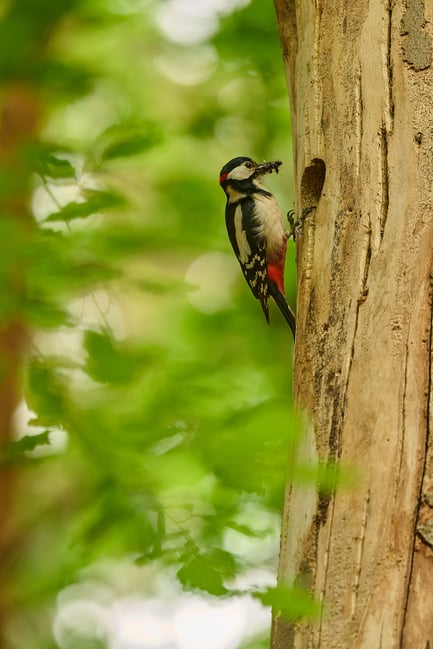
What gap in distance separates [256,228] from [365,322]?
2.14 meters

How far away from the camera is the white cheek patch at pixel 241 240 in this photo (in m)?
4.32

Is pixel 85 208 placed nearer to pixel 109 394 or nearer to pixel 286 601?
pixel 109 394

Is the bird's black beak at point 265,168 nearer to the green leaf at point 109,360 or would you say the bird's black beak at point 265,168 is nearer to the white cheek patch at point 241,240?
the white cheek patch at point 241,240

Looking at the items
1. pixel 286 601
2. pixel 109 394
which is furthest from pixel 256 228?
pixel 286 601

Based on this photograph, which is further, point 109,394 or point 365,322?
point 365,322

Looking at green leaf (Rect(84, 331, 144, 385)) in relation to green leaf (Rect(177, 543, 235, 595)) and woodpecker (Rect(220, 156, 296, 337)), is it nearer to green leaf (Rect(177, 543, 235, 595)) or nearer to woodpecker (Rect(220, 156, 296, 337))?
green leaf (Rect(177, 543, 235, 595))

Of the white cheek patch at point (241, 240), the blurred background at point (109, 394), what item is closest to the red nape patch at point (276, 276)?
the white cheek patch at point (241, 240)

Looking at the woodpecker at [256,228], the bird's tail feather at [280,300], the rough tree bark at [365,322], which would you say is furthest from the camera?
the woodpecker at [256,228]

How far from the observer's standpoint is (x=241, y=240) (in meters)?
4.37

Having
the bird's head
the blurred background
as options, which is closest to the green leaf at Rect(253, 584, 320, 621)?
the blurred background

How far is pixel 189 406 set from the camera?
5.77ft

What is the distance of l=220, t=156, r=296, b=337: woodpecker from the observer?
13.8ft

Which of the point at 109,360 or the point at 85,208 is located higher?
the point at 85,208

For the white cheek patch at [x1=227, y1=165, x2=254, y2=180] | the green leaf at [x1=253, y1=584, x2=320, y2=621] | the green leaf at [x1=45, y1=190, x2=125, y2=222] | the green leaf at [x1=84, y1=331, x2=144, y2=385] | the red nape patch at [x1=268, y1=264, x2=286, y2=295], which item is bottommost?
the green leaf at [x1=253, y1=584, x2=320, y2=621]
